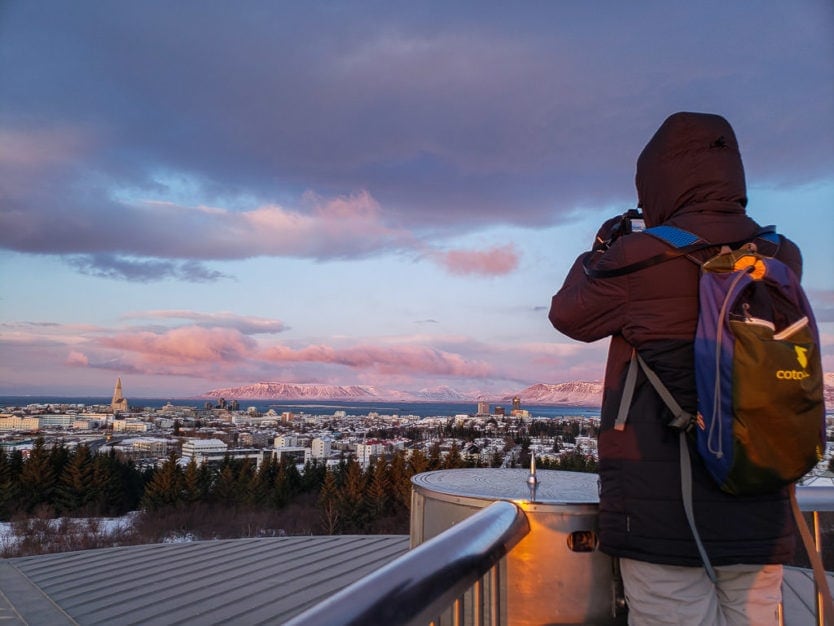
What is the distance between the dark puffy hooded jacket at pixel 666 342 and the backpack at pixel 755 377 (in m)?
0.08

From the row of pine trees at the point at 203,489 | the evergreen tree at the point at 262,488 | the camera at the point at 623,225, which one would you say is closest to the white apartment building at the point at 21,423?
the row of pine trees at the point at 203,489

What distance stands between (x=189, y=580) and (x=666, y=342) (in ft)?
16.2

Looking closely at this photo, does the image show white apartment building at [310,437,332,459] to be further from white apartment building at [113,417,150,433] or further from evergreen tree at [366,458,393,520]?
white apartment building at [113,417,150,433]

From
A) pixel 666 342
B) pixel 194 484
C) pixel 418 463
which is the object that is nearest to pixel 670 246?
pixel 666 342

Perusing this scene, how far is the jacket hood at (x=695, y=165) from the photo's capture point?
177cm

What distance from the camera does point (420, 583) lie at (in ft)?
3.28

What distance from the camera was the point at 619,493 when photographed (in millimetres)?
1658

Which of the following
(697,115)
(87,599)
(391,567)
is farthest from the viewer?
(87,599)

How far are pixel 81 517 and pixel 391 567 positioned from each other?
43.4 m

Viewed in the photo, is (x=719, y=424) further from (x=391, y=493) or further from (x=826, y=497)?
(x=391, y=493)

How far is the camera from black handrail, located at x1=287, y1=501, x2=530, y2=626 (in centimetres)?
81

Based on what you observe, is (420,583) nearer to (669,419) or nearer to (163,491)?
(669,419)

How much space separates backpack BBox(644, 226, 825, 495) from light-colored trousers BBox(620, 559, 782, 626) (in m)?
0.30

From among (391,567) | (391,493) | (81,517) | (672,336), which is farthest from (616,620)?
(81,517)
